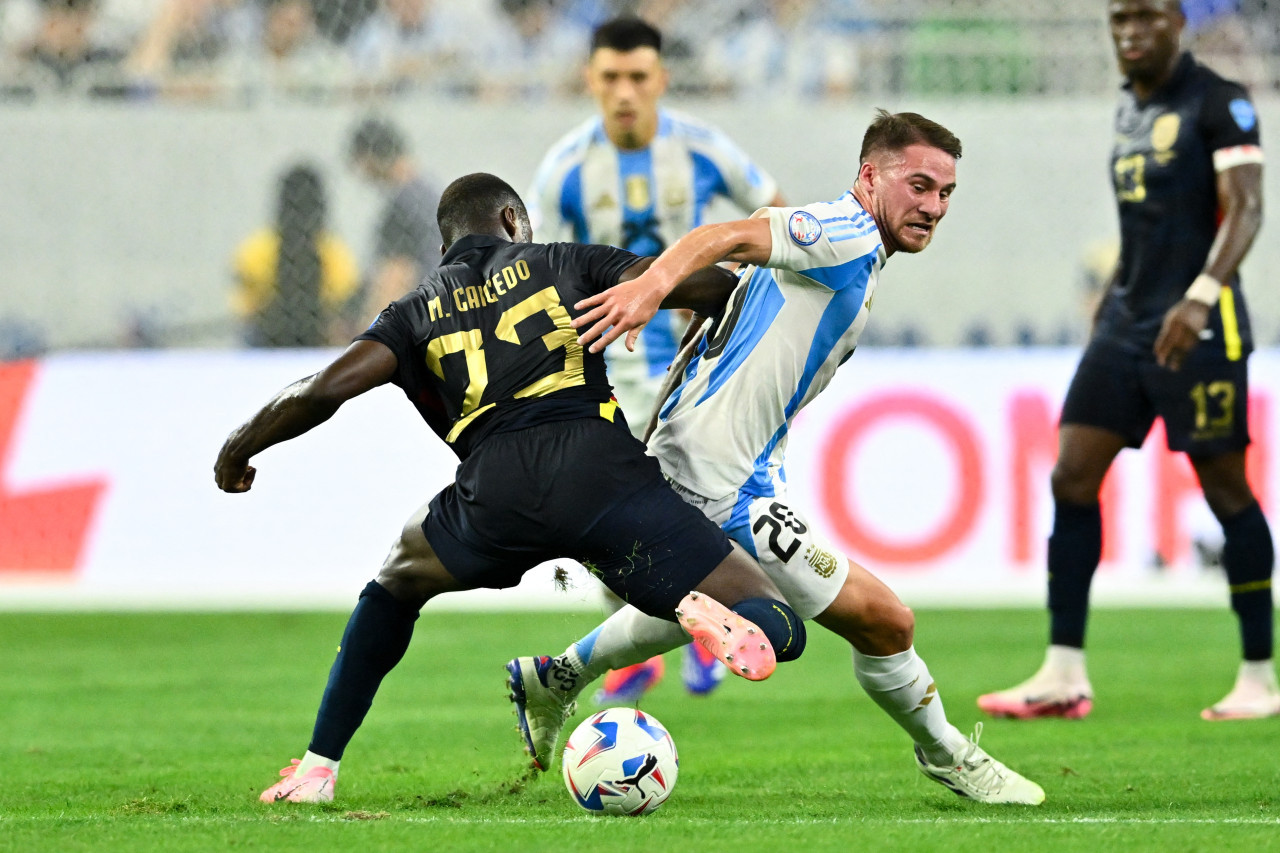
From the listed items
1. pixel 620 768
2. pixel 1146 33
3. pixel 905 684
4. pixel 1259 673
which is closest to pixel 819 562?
pixel 905 684

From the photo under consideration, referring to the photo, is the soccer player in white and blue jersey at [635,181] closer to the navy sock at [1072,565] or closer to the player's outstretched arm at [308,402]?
the navy sock at [1072,565]

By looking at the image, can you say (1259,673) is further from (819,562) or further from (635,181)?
(635,181)

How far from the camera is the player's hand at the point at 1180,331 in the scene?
19.3ft

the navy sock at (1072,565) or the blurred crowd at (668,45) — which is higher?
the blurred crowd at (668,45)

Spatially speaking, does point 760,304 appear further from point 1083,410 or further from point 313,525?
point 313,525

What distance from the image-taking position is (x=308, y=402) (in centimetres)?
405

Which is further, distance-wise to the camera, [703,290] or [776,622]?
[703,290]

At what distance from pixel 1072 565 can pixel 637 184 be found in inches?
89.4

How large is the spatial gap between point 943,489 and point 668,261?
5979mm

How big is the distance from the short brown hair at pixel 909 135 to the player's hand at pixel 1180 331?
1777 mm

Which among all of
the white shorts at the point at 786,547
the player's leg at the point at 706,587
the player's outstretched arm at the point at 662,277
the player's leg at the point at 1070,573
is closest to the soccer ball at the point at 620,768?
the player's leg at the point at 706,587

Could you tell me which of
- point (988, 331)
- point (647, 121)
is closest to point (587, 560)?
point (647, 121)

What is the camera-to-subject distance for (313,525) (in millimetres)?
9891

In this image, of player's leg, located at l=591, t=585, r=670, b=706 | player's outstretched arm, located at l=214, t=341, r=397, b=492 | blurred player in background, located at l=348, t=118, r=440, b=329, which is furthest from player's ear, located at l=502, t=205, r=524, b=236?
blurred player in background, located at l=348, t=118, r=440, b=329
